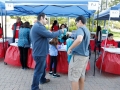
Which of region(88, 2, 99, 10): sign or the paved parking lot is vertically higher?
region(88, 2, 99, 10): sign

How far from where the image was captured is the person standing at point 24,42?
5634 mm

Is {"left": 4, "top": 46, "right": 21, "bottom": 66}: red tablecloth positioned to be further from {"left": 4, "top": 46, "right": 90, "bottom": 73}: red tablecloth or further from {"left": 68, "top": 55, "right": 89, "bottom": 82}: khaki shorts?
{"left": 68, "top": 55, "right": 89, "bottom": 82}: khaki shorts

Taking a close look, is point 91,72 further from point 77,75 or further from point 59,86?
point 77,75

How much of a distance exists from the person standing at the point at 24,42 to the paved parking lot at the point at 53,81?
378 millimetres

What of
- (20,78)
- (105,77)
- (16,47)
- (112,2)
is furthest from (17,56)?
(112,2)

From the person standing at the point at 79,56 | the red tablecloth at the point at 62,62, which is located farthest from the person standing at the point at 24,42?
the person standing at the point at 79,56

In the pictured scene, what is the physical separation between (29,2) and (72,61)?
236 cm

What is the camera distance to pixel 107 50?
5539 mm

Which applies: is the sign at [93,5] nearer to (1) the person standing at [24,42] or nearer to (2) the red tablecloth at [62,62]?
(2) the red tablecloth at [62,62]

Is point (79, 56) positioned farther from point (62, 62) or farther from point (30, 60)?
point (30, 60)

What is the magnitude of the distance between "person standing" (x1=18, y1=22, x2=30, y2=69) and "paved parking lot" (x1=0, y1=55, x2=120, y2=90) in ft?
1.24

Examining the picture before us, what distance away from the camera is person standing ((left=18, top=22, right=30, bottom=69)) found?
18.5 feet

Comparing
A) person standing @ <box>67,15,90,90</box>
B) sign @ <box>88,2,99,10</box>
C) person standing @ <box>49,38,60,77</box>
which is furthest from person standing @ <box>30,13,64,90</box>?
sign @ <box>88,2,99,10</box>

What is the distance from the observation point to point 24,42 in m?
5.66
